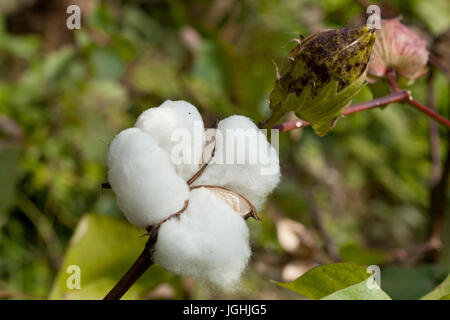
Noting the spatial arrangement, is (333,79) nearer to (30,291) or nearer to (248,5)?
(30,291)

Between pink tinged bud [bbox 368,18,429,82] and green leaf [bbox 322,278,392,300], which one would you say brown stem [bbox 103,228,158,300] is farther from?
pink tinged bud [bbox 368,18,429,82]

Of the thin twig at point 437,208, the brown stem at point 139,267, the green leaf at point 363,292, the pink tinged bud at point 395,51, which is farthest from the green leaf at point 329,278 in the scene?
the thin twig at point 437,208

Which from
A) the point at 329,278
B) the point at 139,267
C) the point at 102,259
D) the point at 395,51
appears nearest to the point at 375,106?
the point at 395,51

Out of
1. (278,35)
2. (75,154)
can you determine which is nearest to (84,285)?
(75,154)

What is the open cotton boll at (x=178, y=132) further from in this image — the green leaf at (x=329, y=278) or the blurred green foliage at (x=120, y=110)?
the blurred green foliage at (x=120, y=110)

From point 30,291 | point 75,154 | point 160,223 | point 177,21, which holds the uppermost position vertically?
point 177,21
